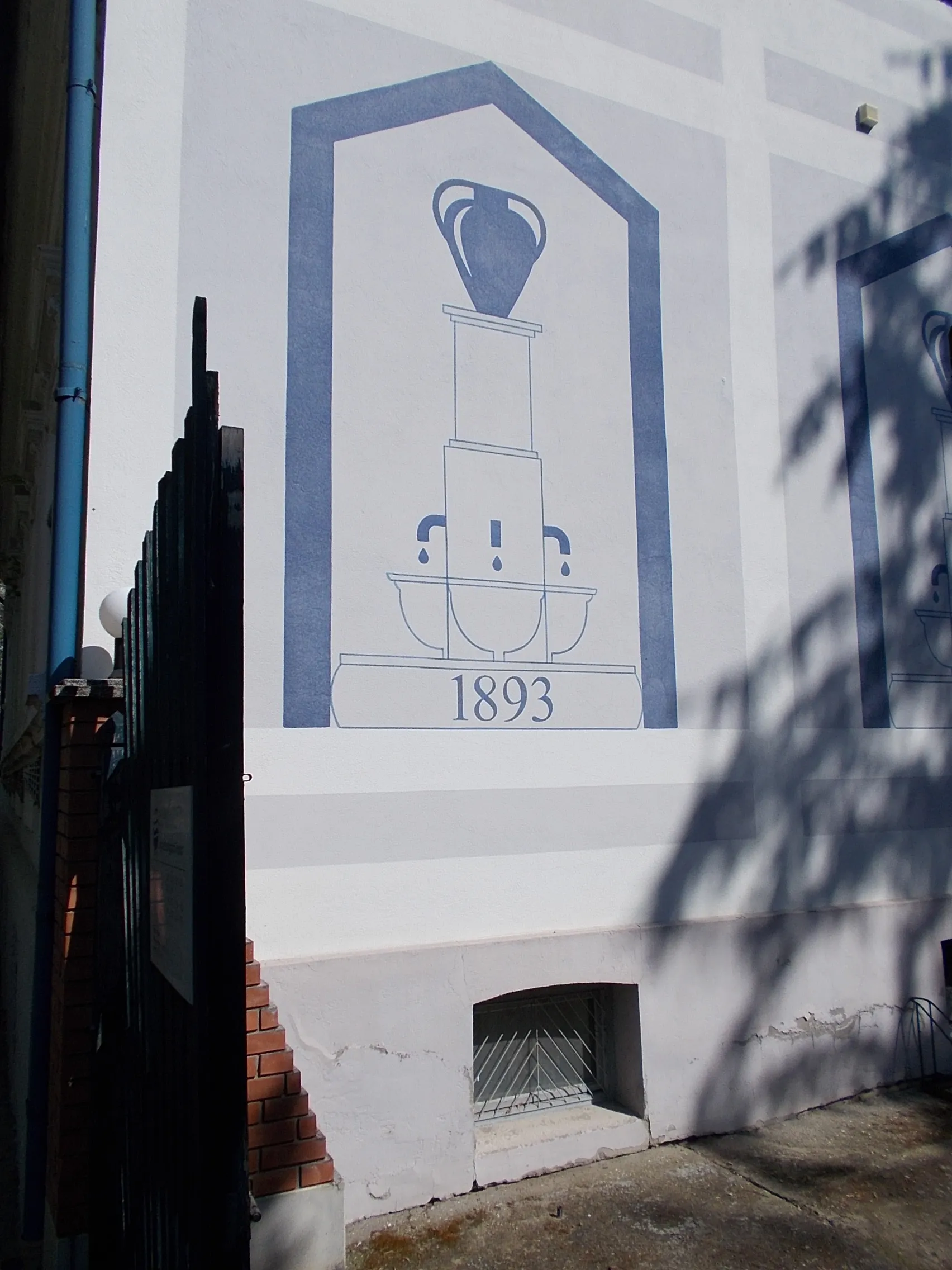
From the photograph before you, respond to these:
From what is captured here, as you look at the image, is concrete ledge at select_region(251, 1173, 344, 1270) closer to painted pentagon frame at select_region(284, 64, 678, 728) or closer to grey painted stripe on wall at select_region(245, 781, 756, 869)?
grey painted stripe on wall at select_region(245, 781, 756, 869)

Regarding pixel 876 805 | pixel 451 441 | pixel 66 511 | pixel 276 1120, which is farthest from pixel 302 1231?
pixel 876 805

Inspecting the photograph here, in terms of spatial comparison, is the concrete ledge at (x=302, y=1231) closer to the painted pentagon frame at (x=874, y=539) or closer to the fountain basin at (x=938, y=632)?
the painted pentagon frame at (x=874, y=539)

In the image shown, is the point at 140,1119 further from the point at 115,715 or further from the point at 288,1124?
the point at 288,1124

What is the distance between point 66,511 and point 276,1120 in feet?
7.73

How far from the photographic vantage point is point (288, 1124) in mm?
3504

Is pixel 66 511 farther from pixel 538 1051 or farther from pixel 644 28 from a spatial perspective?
pixel 644 28

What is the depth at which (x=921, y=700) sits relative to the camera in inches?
242

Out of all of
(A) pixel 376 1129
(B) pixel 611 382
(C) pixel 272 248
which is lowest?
(A) pixel 376 1129

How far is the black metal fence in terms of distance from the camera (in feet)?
4.67

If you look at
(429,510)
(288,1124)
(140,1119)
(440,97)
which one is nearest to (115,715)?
(140,1119)

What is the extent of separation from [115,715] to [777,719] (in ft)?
11.9

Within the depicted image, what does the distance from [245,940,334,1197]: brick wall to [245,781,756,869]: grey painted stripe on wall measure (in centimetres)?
72

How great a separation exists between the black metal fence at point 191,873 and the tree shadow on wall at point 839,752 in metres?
3.35

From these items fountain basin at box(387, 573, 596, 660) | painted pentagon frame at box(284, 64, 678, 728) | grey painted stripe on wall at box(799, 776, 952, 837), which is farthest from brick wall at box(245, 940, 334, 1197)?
grey painted stripe on wall at box(799, 776, 952, 837)
